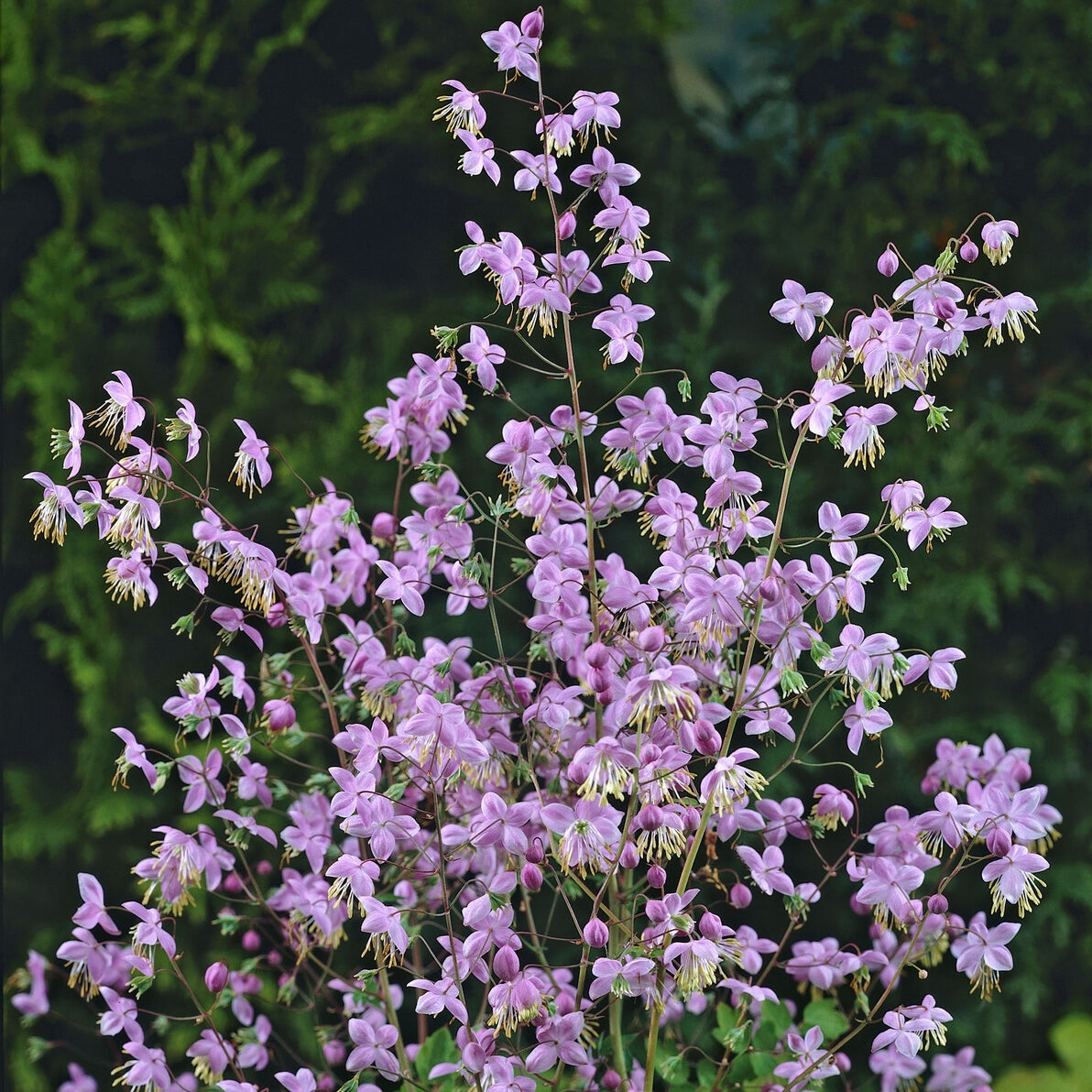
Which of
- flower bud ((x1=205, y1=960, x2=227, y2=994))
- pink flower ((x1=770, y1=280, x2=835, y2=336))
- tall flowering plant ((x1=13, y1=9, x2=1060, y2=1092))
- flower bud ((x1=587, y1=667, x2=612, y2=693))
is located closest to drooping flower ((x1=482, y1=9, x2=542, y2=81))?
tall flowering plant ((x1=13, y1=9, x2=1060, y2=1092))

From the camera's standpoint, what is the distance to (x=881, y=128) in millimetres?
1849

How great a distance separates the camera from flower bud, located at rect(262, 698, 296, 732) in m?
0.85

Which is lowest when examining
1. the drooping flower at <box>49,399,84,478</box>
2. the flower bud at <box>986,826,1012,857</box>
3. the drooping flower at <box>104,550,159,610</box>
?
the flower bud at <box>986,826,1012,857</box>

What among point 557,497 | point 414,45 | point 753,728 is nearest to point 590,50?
point 414,45

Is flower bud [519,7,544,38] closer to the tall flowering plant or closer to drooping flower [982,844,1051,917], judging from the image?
the tall flowering plant

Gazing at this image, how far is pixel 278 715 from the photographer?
85cm

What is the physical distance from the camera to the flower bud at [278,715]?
0.85 meters

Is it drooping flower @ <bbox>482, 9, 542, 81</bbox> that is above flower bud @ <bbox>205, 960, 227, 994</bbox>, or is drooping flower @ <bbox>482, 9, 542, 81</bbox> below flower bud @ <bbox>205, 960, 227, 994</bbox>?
above

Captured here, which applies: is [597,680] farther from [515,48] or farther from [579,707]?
[515,48]

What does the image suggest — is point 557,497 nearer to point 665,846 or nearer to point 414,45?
point 665,846

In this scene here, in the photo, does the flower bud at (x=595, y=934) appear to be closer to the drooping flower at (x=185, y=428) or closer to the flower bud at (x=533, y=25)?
the drooping flower at (x=185, y=428)

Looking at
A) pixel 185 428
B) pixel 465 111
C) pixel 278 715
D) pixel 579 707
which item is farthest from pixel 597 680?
pixel 465 111

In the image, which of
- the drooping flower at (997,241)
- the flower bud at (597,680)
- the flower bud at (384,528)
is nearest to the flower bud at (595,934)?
the flower bud at (597,680)

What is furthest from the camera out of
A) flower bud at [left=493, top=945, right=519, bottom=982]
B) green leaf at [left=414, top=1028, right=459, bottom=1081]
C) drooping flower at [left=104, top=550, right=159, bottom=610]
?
green leaf at [left=414, top=1028, right=459, bottom=1081]
